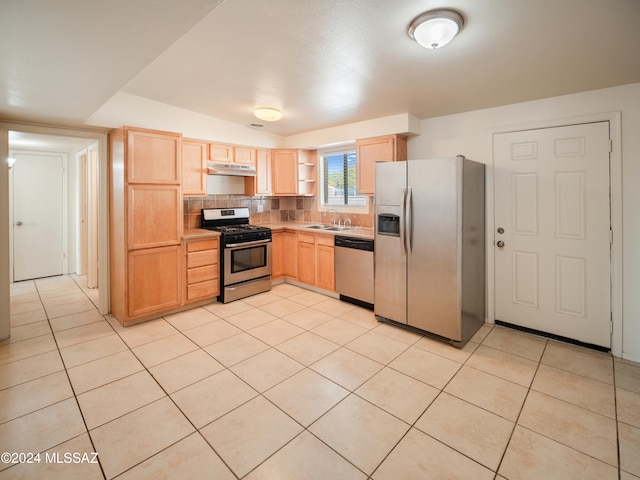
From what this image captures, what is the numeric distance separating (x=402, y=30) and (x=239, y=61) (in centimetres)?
128

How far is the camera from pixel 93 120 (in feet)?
10.6

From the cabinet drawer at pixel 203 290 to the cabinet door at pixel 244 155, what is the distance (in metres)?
1.79

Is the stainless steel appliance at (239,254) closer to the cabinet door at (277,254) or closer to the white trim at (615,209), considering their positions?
the cabinet door at (277,254)

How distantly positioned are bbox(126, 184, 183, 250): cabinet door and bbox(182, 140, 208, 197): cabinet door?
0.35 m

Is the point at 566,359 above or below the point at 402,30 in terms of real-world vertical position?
below

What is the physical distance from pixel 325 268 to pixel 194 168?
2.19m

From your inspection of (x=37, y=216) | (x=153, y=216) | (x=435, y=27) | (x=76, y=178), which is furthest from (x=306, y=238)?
(x=37, y=216)

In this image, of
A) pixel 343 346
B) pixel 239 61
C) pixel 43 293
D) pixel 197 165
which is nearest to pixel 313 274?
pixel 343 346

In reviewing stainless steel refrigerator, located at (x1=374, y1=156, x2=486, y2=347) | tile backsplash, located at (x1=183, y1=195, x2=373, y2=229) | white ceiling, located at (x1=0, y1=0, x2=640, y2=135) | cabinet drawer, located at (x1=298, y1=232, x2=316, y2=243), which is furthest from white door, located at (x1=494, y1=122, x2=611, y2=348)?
cabinet drawer, located at (x1=298, y1=232, x2=316, y2=243)

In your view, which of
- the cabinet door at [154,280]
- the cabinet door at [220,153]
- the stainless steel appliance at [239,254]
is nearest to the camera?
the cabinet door at [154,280]

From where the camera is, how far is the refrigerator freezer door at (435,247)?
2861 mm

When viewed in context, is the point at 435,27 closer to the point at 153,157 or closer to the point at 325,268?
the point at 153,157

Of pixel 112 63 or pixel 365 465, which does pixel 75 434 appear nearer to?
pixel 365 465

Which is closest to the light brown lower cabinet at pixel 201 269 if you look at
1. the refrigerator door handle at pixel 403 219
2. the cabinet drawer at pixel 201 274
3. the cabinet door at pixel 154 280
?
the cabinet drawer at pixel 201 274
